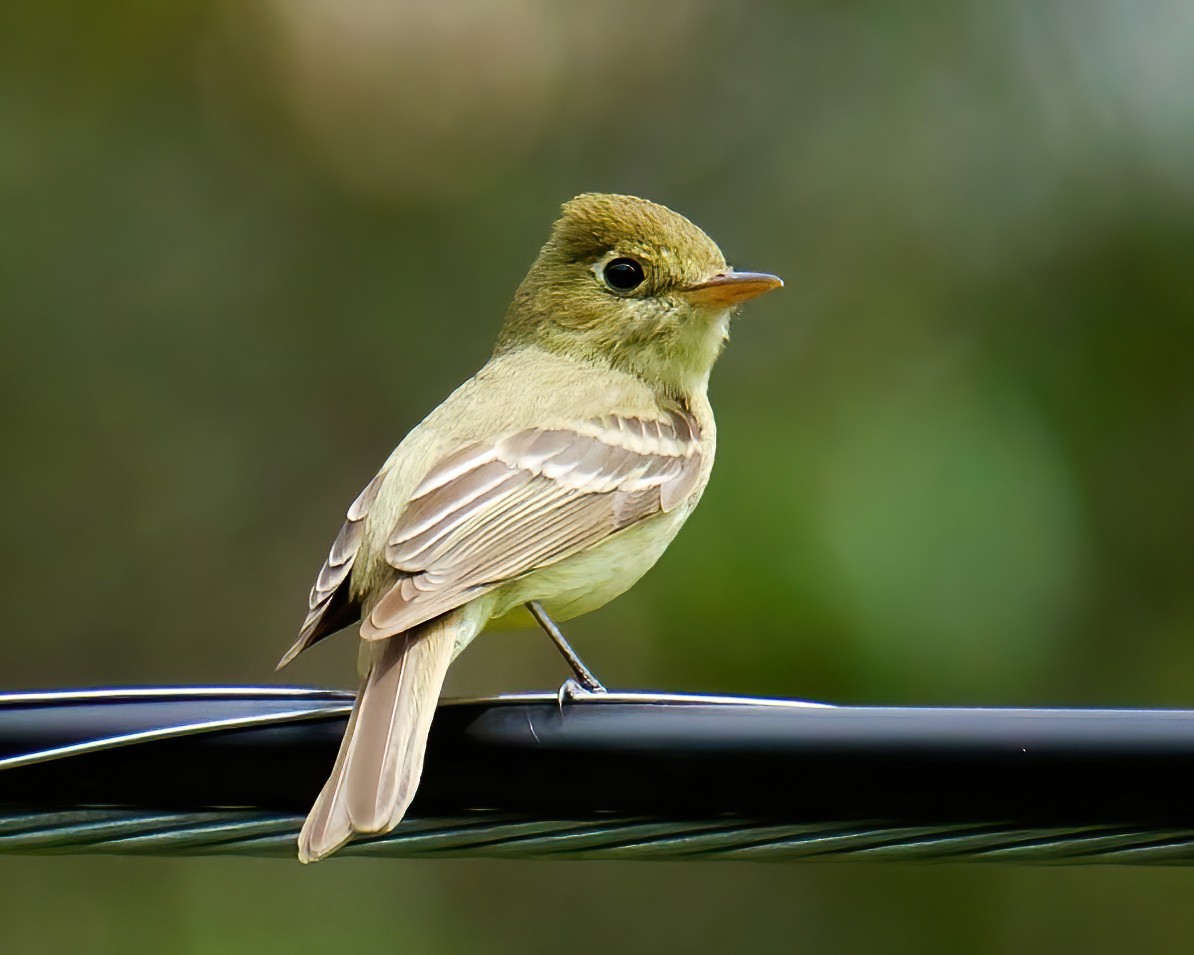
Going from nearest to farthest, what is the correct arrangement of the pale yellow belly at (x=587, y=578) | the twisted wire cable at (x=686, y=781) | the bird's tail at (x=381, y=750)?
the twisted wire cable at (x=686, y=781) → the bird's tail at (x=381, y=750) → the pale yellow belly at (x=587, y=578)

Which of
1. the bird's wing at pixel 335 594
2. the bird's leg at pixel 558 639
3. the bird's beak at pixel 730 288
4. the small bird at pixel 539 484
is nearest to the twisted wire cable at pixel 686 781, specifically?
the small bird at pixel 539 484

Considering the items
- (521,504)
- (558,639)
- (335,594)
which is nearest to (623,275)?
(521,504)

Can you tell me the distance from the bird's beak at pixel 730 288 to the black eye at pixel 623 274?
0.19 meters

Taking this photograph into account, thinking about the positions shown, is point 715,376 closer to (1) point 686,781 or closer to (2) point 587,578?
(2) point 587,578

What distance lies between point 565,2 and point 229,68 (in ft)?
5.39

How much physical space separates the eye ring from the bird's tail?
1.83m

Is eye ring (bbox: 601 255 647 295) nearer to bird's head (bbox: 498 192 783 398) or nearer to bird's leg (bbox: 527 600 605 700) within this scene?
bird's head (bbox: 498 192 783 398)

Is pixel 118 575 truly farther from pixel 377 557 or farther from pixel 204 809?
pixel 204 809

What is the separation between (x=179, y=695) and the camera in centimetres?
293

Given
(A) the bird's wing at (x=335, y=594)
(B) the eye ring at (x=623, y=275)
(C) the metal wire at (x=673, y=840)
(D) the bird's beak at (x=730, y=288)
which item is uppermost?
(B) the eye ring at (x=623, y=275)

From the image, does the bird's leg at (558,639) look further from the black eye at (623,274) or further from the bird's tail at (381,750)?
the black eye at (623,274)

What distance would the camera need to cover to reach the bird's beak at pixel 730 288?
16.3 feet

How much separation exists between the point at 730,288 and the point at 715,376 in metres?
2.43

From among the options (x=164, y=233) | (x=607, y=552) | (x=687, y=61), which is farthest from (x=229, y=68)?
(x=607, y=552)
